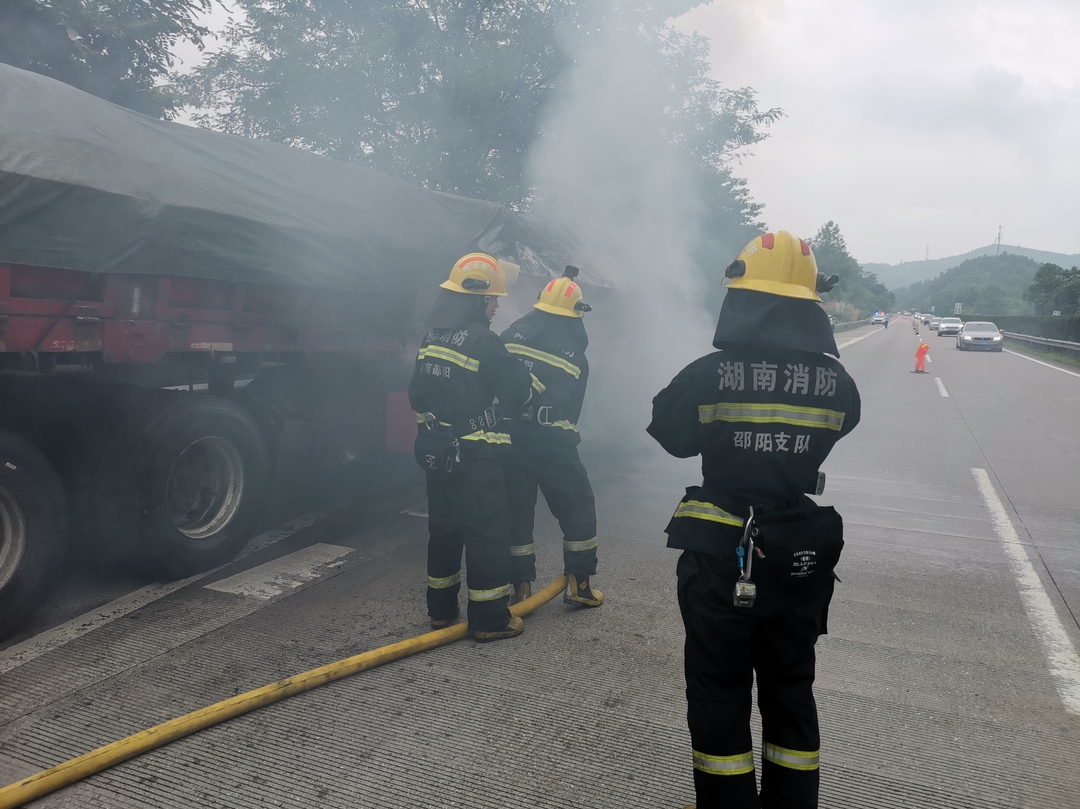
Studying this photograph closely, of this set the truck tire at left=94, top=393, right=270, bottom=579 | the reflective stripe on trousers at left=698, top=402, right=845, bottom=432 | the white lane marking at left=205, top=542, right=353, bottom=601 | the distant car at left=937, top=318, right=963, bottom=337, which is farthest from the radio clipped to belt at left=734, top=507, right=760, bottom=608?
the distant car at left=937, top=318, right=963, bottom=337

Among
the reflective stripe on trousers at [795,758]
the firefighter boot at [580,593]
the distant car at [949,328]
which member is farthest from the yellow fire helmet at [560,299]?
the distant car at [949,328]

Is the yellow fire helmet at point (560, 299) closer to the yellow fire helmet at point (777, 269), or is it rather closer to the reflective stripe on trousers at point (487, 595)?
the reflective stripe on trousers at point (487, 595)

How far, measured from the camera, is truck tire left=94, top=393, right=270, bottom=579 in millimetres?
4422

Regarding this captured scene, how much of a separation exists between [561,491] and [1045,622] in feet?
8.53

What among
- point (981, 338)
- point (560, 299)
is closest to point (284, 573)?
point (560, 299)

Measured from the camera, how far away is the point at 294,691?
10.8 ft

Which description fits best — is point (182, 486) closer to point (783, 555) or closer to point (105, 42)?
point (783, 555)

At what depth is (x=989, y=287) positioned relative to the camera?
12606 centimetres

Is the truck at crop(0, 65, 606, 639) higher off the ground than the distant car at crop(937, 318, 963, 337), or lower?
lower

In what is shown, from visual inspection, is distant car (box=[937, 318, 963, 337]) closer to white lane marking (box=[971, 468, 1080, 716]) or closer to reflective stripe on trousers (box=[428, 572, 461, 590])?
white lane marking (box=[971, 468, 1080, 716])

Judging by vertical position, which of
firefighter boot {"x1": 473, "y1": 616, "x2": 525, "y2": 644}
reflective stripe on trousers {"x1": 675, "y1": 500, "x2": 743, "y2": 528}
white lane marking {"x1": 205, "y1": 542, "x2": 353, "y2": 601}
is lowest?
white lane marking {"x1": 205, "y1": 542, "x2": 353, "y2": 601}

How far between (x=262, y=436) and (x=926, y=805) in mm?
4094

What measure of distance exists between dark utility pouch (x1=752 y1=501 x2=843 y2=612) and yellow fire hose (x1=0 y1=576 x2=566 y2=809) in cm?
194

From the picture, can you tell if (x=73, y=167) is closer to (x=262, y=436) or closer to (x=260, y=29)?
(x=262, y=436)
